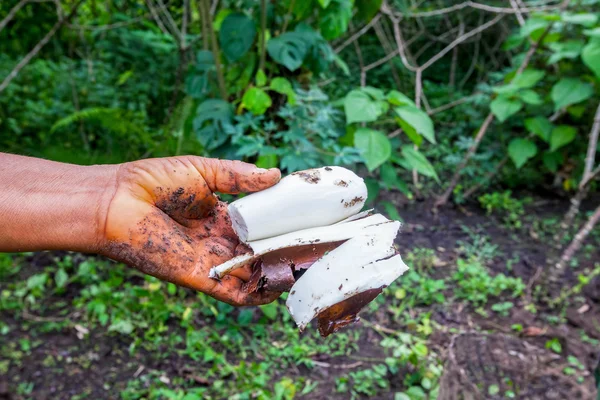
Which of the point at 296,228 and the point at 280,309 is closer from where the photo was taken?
the point at 296,228

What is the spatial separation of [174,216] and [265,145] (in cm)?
75

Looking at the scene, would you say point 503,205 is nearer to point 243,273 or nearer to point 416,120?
point 416,120

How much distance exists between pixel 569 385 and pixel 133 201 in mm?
1892

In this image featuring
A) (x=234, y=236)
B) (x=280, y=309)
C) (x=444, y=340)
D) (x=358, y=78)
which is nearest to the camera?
(x=234, y=236)

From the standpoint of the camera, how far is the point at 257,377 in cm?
197

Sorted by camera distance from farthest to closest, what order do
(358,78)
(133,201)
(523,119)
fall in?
1. (358,78)
2. (523,119)
3. (133,201)

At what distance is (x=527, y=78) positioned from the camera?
3.12 metres

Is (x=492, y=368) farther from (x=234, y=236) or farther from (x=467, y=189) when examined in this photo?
(x=467, y=189)

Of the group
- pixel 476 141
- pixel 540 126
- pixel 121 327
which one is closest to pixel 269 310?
pixel 121 327

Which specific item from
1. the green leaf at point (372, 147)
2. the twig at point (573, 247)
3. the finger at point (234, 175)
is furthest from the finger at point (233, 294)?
the twig at point (573, 247)

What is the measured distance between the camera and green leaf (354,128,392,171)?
2000 millimetres

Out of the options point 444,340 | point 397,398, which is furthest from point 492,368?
point 397,398

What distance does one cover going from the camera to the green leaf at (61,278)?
2.50 meters

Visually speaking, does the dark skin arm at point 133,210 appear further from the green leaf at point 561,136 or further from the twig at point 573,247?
the green leaf at point 561,136
